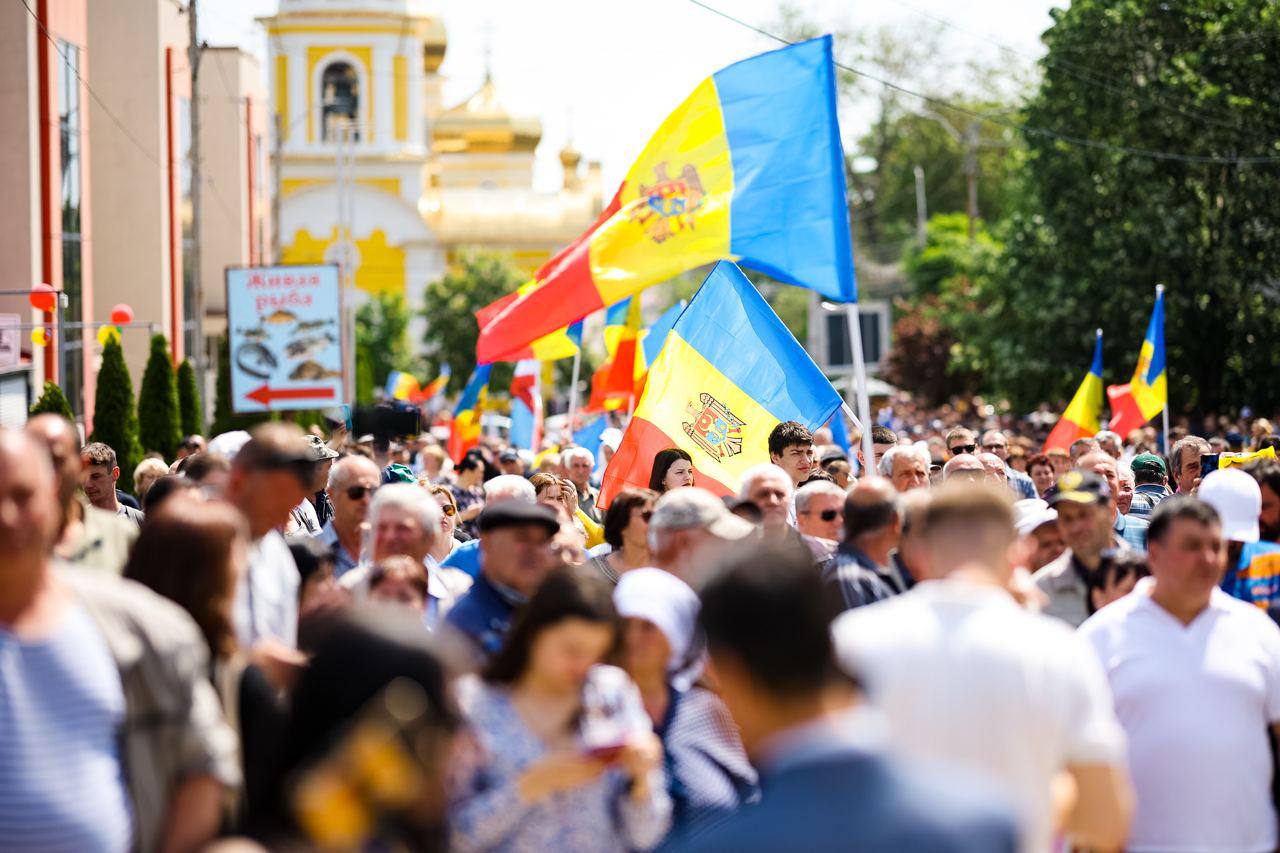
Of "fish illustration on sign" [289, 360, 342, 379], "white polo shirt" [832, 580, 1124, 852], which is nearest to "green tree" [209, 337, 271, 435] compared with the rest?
"fish illustration on sign" [289, 360, 342, 379]

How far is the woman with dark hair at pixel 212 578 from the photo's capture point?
15.7ft

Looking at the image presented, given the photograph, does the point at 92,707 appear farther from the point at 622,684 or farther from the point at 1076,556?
the point at 1076,556

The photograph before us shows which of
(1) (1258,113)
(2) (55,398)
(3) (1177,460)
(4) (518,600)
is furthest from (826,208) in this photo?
(1) (1258,113)

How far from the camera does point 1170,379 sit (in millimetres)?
36000

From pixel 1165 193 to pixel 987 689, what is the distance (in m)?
31.9

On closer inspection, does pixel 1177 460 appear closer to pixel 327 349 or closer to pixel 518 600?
pixel 518 600

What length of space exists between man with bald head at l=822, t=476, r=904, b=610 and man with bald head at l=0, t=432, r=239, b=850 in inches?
106

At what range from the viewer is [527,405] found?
22.4 m

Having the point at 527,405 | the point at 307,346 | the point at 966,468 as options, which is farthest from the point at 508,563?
the point at 307,346

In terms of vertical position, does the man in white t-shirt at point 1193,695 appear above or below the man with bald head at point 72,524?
below

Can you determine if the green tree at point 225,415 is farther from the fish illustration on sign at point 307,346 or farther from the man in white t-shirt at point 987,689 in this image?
the man in white t-shirt at point 987,689

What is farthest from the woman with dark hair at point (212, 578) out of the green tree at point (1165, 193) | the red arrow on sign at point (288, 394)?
the green tree at point (1165, 193)

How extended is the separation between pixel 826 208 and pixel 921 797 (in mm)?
8265

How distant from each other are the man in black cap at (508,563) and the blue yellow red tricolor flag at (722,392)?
14.3ft
